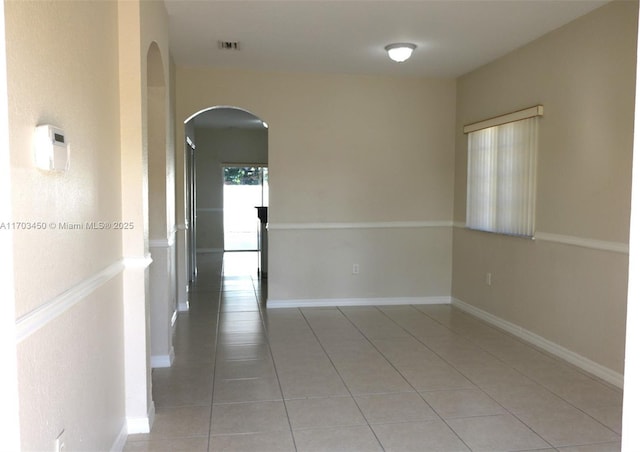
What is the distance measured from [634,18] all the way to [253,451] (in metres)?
3.43

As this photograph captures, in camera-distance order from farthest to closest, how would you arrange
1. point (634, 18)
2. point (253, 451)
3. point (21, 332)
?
1. point (634, 18)
2. point (253, 451)
3. point (21, 332)

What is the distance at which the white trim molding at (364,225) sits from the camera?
5.60 m

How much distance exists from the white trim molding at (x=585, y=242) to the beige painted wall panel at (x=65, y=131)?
307 centimetres

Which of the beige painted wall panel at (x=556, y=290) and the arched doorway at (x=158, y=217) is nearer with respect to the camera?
the beige painted wall panel at (x=556, y=290)

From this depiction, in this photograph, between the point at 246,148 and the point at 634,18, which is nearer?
the point at 634,18

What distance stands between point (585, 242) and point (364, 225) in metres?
2.49

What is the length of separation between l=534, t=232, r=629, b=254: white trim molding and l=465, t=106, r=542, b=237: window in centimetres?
19

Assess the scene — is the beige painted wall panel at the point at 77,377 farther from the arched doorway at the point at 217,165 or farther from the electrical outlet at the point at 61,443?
the arched doorway at the point at 217,165

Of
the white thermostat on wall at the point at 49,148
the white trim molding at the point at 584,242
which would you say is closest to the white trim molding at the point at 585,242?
the white trim molding at the point at 584,242

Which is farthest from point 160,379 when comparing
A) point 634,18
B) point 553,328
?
point 634,18

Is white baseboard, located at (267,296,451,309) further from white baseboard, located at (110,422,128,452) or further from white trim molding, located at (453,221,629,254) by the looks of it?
white baseboard, located at (110,422,128,452)

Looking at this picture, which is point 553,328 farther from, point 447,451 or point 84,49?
point 84,49

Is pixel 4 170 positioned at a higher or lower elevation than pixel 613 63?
lower

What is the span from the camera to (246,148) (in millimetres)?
10711
